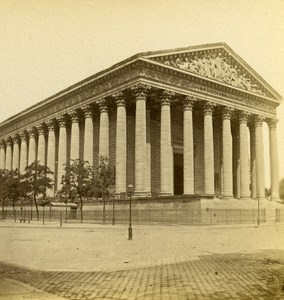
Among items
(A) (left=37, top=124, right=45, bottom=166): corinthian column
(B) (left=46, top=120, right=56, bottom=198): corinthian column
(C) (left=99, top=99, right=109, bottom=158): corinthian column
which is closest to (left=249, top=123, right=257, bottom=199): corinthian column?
(C) (left=99, top=99, right=109, bottom=158): corinthian column

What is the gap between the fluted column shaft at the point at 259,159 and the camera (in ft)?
210

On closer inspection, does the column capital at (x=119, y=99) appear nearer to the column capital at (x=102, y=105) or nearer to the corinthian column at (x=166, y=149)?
the column capital at (x=102, y=105)

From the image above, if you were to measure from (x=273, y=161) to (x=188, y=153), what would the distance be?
1774 cm

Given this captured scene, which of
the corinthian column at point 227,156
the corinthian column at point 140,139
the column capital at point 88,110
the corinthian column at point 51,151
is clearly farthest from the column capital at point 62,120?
the corinthian column at point 227,156

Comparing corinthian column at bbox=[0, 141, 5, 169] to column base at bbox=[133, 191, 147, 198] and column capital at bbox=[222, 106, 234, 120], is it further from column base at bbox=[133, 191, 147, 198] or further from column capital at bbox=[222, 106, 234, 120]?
column capital at bbox=[222, 106, 234, 120]

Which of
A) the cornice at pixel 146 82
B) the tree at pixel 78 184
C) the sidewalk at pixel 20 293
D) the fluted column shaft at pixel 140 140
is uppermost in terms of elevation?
the cornice at pixel 146 82

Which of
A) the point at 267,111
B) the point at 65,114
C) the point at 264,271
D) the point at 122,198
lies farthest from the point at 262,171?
the point at 264,271

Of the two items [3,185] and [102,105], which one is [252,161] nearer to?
[102,105]

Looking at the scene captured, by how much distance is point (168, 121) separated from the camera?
175ft

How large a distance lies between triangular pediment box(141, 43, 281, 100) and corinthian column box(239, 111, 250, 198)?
171 inches

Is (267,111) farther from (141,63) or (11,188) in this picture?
(11,188)

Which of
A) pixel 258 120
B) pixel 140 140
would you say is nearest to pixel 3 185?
pixel 140 140

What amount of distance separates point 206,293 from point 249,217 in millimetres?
39376

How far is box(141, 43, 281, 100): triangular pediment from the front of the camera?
2126 inches
